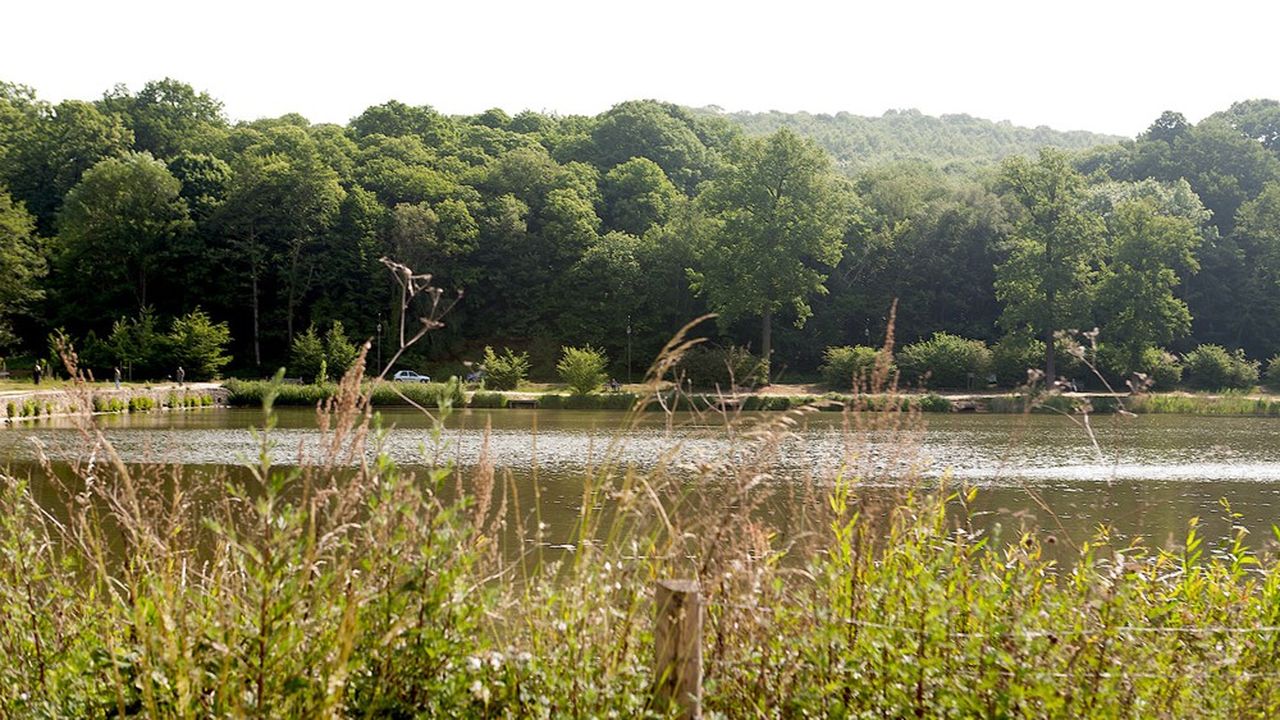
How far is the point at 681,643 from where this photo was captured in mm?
2906

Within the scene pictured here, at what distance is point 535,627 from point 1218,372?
41.9 m

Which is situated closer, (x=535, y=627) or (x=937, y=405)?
(x=535, y=627)

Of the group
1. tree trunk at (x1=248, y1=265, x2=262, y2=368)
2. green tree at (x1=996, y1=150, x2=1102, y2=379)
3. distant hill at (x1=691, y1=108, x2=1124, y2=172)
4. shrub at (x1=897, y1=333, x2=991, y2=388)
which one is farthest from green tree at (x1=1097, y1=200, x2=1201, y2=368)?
distant hill at (x1=691, y1=108, x2=1124, y2=172)

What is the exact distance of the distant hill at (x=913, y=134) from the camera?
115938mm

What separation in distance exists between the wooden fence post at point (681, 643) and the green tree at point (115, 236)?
49.9 m

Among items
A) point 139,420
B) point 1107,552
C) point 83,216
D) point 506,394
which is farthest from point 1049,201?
point 83,216

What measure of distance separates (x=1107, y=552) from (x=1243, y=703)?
5.93 meters

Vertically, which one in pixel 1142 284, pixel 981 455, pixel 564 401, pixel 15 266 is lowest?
pixel 981 455

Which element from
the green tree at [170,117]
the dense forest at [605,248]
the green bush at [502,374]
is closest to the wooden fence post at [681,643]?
the green bush at [502,374]

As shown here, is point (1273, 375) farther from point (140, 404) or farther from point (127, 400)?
point (127, 400)

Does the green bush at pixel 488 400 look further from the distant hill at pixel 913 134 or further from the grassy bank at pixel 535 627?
the distant hill at pixel 913 134

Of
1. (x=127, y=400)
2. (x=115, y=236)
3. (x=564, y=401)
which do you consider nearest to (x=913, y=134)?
(x=115, y=236)

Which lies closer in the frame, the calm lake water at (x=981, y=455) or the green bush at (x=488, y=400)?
the calm lake water at (x=981, y=455)

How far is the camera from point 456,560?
280cm
